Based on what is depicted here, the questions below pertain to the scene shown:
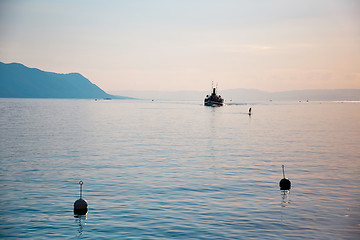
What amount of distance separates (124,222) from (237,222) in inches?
245


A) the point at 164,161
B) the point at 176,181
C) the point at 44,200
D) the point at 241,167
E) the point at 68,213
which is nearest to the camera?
the point at 68,213

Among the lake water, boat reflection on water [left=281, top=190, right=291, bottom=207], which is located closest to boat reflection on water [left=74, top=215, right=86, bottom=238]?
the lake water

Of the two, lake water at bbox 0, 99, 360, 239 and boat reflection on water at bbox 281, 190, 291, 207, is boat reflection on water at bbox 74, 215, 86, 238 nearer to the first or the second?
lake water at bbox 0, 99, 360, 239

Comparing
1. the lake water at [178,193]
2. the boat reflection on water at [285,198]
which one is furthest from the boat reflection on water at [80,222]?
the boat reflection on water at [285,198]

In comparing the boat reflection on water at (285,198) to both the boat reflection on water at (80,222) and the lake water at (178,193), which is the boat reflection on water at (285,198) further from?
the boat reflection on water at (80,222)

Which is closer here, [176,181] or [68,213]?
[68,213]

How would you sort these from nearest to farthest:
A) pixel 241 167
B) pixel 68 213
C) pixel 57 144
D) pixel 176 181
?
pixel 68 213 → pixel 176 181 → pixel 241 167 → pixel 57 144

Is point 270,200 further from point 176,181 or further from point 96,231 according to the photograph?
point 96,231

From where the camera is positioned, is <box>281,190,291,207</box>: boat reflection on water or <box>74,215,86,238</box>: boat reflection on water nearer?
<box>74,215,86,238</box>: boat reflection on water

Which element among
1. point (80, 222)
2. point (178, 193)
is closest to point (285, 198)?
point (178, 193)

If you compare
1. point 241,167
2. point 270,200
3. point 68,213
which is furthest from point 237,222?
point 241,167

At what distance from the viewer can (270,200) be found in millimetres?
24406

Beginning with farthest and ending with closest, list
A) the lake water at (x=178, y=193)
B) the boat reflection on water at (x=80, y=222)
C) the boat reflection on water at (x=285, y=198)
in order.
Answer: the boat reflection on water at (x=285, y=198), the lake water at (x=178, y=193), the boat reflection on water at (x=80, y=222)

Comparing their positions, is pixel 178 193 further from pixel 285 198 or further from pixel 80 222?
pixel 80 222
